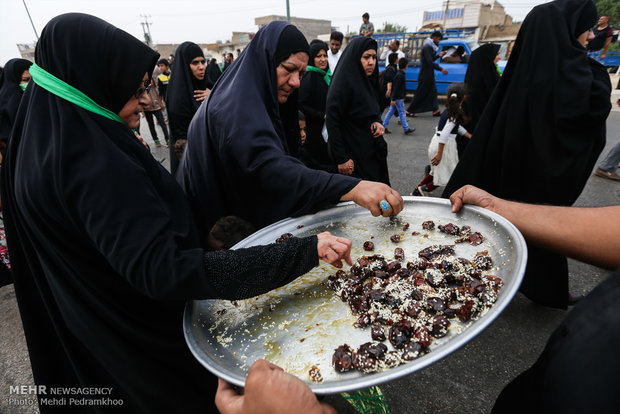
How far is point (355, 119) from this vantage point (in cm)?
359

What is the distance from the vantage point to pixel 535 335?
242cm

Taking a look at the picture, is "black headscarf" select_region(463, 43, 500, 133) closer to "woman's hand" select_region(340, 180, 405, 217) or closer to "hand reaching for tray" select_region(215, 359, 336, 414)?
"woman's hand" select_region(340, 180, 405, 217)

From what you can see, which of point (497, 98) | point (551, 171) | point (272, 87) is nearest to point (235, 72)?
point (272, 87)

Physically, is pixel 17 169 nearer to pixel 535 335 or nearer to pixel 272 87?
pixel 272 87

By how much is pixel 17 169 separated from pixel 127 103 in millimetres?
446

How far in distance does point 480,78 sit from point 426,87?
22.3ft

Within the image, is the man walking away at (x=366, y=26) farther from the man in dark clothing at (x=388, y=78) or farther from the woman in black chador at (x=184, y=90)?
the woman in black chador at (x=184, y=90)

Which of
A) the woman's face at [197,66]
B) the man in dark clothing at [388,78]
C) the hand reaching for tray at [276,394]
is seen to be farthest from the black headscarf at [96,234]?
the man in dark clothing at [388,78]

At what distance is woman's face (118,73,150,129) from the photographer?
1291 millimetres

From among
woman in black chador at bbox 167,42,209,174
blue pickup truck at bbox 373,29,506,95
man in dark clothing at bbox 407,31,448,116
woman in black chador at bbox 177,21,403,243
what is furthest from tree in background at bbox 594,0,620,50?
woman in black chador at bbox 177,21,403,243

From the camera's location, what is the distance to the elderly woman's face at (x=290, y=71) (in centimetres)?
211

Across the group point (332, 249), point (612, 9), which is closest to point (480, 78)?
point (332, 249)

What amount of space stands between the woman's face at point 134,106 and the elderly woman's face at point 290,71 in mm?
985

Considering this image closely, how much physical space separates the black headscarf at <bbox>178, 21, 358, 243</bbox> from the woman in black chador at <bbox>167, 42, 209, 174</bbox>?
227cm
